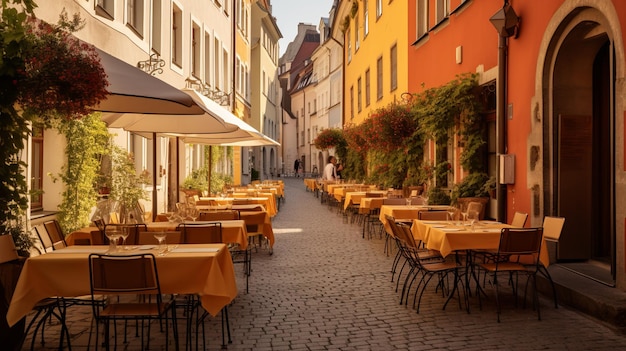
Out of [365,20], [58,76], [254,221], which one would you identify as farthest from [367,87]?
[58,76]

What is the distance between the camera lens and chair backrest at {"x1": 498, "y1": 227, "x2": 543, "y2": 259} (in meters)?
6.59

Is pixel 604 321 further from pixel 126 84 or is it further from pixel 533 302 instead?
pixel 126 84

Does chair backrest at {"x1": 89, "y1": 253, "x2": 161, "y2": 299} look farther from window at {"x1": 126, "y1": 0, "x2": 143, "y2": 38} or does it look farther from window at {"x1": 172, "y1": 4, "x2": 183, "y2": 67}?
window at {"x1": 172, "y1": 4, "x2": 183, "y2": 67}

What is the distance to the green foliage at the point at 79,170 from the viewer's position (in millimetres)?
9703

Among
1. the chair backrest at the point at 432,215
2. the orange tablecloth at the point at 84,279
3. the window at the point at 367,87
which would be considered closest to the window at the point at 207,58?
the window at the point at 367,87

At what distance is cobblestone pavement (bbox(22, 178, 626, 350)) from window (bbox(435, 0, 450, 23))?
7.75 meters

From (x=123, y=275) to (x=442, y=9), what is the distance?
1227 cm

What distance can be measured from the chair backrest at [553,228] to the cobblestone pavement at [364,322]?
2.52ft

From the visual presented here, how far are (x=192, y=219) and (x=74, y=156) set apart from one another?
2.96 metres

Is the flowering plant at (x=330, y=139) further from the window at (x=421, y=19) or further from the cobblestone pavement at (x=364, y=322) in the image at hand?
the cobblestone pavement at (x=364, y=322)

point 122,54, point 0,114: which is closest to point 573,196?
point 0,114

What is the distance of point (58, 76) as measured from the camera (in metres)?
5.32

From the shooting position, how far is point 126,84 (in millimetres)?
5969

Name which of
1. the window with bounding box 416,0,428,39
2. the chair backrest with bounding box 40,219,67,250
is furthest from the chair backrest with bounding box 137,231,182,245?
the window with bounding box 416,0,428,39
